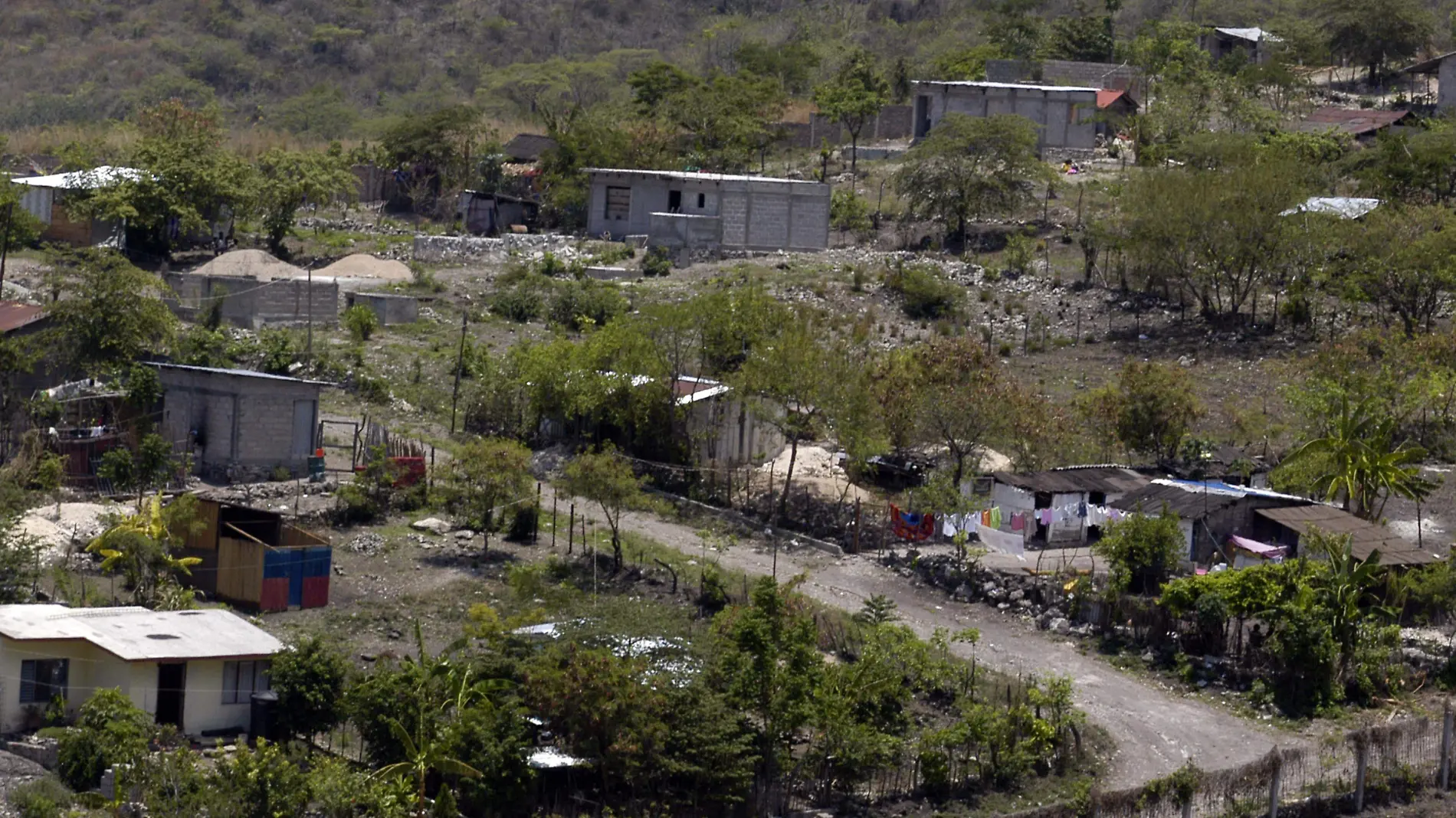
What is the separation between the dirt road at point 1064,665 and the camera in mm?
26281

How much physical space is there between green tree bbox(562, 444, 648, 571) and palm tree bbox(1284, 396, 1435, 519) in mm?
11107

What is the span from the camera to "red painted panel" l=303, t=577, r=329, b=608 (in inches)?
1180

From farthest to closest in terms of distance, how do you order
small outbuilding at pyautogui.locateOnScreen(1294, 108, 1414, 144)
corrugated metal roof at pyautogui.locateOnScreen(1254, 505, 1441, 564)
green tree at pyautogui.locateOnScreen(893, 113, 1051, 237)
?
small outbuilding at pyautogui.locateOnScreen(1294, 108, 1414, 144) → green tree at pyautogui.locateOnScreen(893, 113, 1051, 237) → corrugated metal roof at pyautogui.locateOnScreen(1254, 505, 1441, 564)

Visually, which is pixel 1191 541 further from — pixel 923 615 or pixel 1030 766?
pixel 1030 766

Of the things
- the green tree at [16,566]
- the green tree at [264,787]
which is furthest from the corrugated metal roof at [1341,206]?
the green tree at [264,787]

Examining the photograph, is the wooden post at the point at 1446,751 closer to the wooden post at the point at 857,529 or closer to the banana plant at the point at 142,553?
the wooden post at the point at 857,529

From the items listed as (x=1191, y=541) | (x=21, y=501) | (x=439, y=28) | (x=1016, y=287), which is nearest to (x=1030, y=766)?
(x=1191, y=541)

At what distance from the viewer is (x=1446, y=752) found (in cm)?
2623

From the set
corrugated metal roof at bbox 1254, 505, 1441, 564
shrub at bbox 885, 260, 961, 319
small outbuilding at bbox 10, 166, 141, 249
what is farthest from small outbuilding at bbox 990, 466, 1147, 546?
small outbuilding at bbox 10, 166, 141, 249

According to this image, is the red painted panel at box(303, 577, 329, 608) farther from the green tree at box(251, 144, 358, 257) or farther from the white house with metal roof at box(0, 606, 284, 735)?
the green tree at box(251, 144, 358, 257)

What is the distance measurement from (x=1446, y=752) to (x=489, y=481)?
50.1ft

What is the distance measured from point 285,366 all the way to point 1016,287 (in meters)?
18.1

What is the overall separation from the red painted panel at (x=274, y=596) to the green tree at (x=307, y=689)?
500cm

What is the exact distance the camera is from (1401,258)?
44125mm
